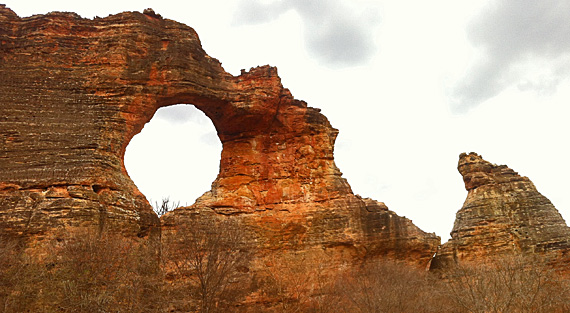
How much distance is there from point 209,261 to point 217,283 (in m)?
0.83

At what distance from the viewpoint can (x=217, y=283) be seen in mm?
15266

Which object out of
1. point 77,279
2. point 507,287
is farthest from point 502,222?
point 77,279

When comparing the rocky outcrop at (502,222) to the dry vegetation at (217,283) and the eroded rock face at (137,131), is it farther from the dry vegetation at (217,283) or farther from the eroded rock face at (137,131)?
the eroded rock face at (137,131)

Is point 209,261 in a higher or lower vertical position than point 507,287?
higher

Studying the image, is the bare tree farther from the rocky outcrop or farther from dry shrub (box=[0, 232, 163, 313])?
the rocky outcrop

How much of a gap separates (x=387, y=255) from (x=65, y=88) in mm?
13892

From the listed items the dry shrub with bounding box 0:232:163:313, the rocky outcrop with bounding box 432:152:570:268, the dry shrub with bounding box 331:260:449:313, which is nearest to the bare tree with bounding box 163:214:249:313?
the dry shrub with bounding box 0:232:163:313

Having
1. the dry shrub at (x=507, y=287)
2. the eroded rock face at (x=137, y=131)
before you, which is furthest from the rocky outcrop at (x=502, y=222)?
the eroded rock face at (x=137, y=131)

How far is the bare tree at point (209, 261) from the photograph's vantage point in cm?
1565

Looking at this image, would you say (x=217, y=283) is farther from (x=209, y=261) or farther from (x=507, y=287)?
(x=507, y=287)

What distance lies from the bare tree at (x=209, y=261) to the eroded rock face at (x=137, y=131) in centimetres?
71

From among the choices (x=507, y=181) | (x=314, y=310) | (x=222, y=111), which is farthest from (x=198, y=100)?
(x=507, y=181)

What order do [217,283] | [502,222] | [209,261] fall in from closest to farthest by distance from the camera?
[217,283] → [209,261] → [502,222]

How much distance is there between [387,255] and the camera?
63.8 feet
